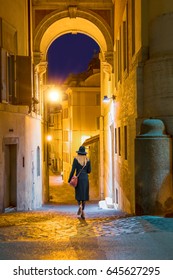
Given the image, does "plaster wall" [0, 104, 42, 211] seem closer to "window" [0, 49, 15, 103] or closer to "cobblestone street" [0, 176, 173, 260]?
"window" [0, 49, 15, 103]

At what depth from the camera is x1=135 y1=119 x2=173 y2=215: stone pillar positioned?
852 centimetres

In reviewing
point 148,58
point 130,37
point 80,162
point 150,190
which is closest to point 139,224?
point 150,190

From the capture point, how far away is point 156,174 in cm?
854

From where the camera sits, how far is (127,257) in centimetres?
523

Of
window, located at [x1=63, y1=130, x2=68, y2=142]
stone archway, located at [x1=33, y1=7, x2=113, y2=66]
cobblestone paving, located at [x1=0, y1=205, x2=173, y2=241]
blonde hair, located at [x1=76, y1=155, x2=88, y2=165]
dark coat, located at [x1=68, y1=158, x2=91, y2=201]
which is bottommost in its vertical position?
cobblestone paving, located at [x1=0, y1=205, x2=173, y2=241]

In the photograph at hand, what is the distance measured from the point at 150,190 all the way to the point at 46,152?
15.3m

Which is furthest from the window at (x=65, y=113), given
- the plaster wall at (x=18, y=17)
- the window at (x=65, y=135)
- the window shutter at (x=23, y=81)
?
the window shutter at (x=23, y=81)

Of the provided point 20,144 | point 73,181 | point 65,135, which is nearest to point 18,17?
point 20,144

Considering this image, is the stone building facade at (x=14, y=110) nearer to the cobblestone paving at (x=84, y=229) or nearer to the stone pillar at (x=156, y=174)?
the cobblestone paving at (x=84, y=229)

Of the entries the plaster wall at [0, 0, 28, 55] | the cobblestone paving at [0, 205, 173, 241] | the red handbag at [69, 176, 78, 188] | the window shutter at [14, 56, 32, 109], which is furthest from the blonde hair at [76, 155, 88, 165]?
the plaster wall at [0, 0, 28, 55]

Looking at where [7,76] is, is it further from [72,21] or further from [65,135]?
[65,135]

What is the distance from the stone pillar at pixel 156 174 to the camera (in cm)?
852

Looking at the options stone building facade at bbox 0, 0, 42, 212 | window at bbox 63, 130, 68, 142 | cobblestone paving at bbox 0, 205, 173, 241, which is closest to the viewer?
cobblestone paving at bbox 0, 205, 173, 241

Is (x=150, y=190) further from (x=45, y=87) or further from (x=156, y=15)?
(x=45, y=87)
